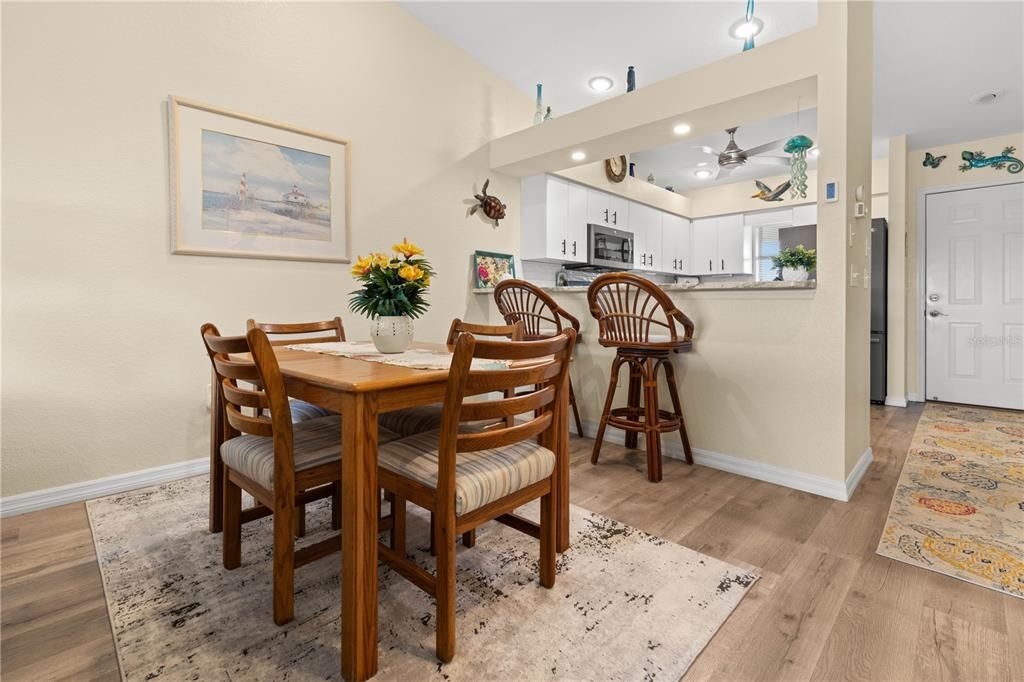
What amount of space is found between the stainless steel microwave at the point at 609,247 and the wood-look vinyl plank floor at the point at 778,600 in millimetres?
2829

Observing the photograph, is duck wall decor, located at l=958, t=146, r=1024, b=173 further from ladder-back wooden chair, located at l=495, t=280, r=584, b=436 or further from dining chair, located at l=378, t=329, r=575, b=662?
dining chair, located at l=378, t=329, r=575, b=662

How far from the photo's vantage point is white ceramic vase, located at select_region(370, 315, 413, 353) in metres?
1.77

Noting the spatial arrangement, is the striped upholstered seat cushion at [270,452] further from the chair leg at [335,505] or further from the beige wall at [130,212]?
the beige wall at [130,212]

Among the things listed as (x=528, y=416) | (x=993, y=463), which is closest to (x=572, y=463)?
(x=528, y=416)

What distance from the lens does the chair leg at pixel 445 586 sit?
1.16 m

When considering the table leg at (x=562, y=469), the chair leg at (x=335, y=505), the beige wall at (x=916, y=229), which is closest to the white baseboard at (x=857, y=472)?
the table leg at (x=562, y=469)

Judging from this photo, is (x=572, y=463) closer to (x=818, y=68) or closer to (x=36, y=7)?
(x=818, y=68)

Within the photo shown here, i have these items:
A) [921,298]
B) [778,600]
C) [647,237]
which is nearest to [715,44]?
[647,237]

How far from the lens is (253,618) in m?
1.35

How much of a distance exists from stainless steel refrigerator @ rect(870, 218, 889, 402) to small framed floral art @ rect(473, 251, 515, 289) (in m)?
3.33

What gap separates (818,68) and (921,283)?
11.7 feet

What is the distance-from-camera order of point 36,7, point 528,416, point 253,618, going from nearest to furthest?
point 253,618 < point 36,7 < point 528,416

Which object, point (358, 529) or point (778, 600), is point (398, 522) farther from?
point (778, 600)

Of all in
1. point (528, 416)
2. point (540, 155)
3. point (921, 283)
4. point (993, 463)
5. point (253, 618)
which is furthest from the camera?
point (921, 283)
